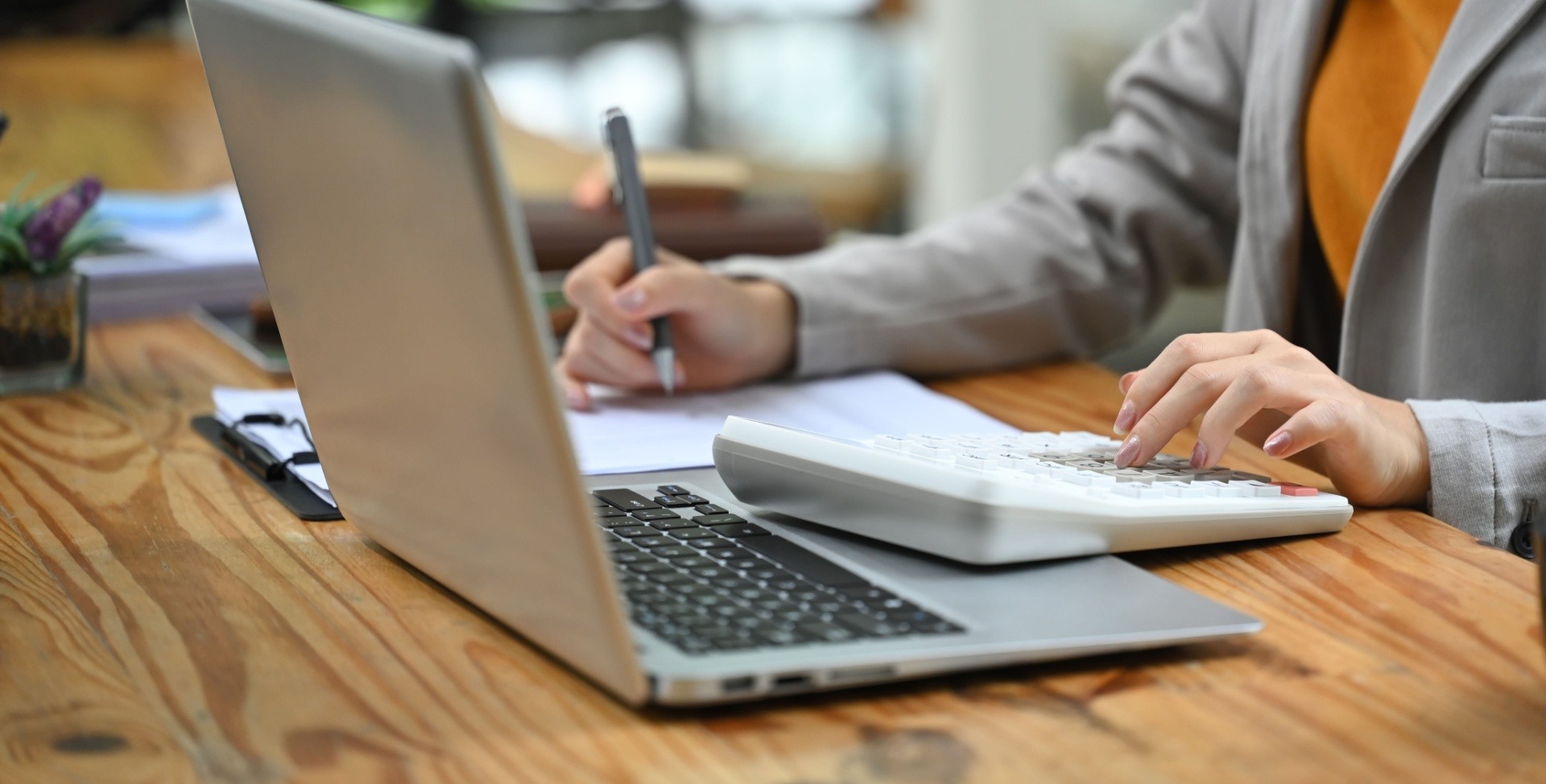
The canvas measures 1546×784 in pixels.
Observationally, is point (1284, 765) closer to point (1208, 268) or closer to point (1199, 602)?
point (1199, 602)

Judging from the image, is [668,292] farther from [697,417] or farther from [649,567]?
[649,567]

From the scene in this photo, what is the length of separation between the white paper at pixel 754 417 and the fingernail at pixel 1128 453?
4.4 inches

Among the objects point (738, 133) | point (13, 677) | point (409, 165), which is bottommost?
point (738, 133)

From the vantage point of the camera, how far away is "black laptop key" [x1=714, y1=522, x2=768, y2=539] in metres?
0.56

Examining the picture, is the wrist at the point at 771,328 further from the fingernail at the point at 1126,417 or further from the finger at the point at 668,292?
the fingernail at the point at 1126,417

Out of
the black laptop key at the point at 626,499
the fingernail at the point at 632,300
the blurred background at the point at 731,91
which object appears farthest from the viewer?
the blurred background at the point at 731,91

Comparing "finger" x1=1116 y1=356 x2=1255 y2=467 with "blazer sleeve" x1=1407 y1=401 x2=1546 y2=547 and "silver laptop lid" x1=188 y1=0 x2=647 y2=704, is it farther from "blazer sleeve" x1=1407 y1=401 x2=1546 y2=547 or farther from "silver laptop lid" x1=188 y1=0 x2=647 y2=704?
"silver laptop lid" x1=188 y1=0 x2=647 y2=704

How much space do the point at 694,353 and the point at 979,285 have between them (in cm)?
22

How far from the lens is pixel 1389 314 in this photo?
905 millimetres

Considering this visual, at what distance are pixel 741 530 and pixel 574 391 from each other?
1.14 feet

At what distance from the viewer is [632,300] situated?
874mm

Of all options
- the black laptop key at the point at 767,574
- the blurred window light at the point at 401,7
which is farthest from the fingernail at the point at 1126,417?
the blurred window light at the point at 401,7

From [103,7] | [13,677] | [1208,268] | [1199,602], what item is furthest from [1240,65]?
[103,7]

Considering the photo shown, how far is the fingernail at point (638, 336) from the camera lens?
0.89 m
